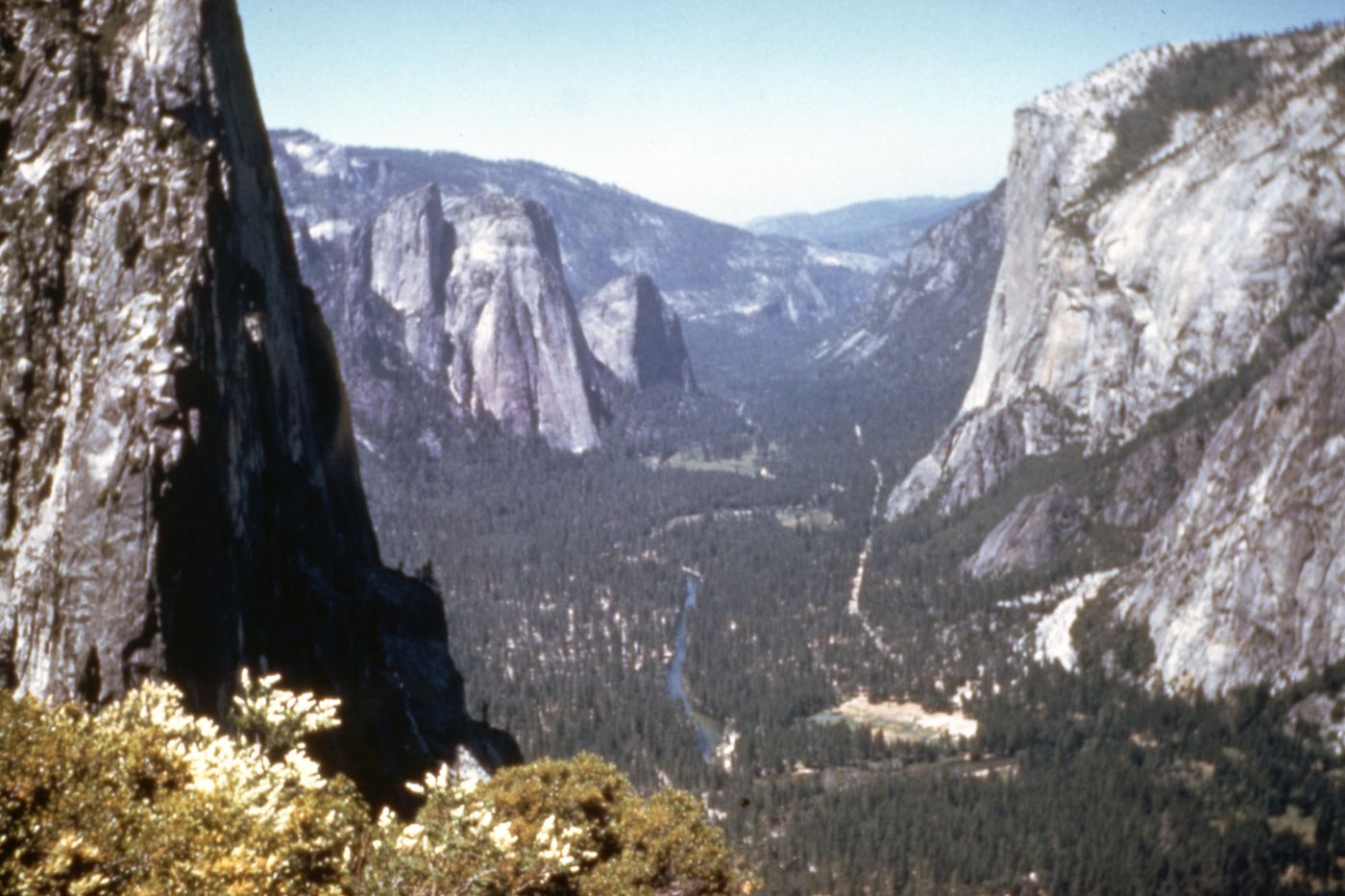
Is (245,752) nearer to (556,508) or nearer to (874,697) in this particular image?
(874,697)

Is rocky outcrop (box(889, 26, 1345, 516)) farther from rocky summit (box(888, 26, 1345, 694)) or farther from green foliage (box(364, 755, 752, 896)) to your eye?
green foliage (box(364, 755, 752, 896))

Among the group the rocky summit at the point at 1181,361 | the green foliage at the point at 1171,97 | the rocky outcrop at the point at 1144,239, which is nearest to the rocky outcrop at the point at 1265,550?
the rocky summit at the point at 1181,361

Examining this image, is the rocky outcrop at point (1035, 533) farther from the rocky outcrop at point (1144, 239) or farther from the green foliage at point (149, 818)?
the green foliage at point (149, 818)

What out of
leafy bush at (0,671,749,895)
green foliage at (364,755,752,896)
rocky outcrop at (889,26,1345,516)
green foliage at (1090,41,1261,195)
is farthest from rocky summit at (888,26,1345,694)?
leafy bush at (0,671,749,895)

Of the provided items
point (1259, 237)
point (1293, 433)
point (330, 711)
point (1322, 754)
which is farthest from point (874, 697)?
point (330, 711)

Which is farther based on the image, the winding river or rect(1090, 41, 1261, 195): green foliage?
rect(1090, 41, 1261, 195): green foliage

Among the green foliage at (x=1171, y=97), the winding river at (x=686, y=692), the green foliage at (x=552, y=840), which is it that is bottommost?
the winding river at (x=686, y=692)
